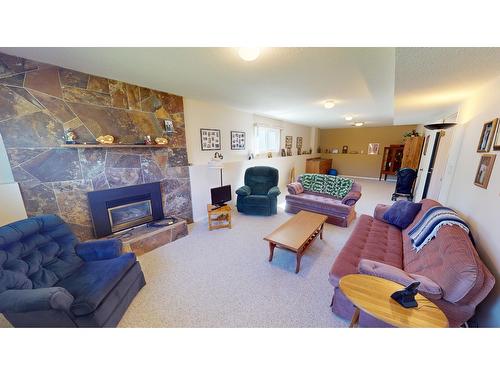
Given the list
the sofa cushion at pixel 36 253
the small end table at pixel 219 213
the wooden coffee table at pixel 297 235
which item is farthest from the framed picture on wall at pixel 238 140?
the sofa cushion at pixel 36 253

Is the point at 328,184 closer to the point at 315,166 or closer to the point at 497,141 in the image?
the point at 497,141

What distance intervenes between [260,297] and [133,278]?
49.4 inches

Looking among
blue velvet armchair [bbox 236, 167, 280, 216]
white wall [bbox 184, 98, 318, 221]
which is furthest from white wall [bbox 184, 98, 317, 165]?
blue velvet armchair [bbox 236, 167, 280, 216]

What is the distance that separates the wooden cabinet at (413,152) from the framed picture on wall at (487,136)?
12.6ft

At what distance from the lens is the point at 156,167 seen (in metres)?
2.77

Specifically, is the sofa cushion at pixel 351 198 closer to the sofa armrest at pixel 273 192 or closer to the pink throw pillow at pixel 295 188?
the pink throw pillow at pixel 295 188

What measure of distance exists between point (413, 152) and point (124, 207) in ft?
22.9

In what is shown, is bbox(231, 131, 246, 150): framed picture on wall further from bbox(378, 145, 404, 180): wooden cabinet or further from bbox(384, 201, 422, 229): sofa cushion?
bbox(378, 145, 404, 180): wooden cabinet

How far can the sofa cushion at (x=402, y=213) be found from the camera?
2.23m

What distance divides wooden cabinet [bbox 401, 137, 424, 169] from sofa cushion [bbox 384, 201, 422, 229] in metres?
3.61

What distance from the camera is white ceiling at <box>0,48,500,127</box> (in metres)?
1.39

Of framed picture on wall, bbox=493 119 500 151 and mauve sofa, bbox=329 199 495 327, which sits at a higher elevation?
framed picture on wall, bbox=493 119 500 151

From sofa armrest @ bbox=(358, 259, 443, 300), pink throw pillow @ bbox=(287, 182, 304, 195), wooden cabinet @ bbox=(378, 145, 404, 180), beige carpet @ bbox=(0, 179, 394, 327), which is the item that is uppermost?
wooden cabinet @ bbox=(378, 145, 404, 180)
